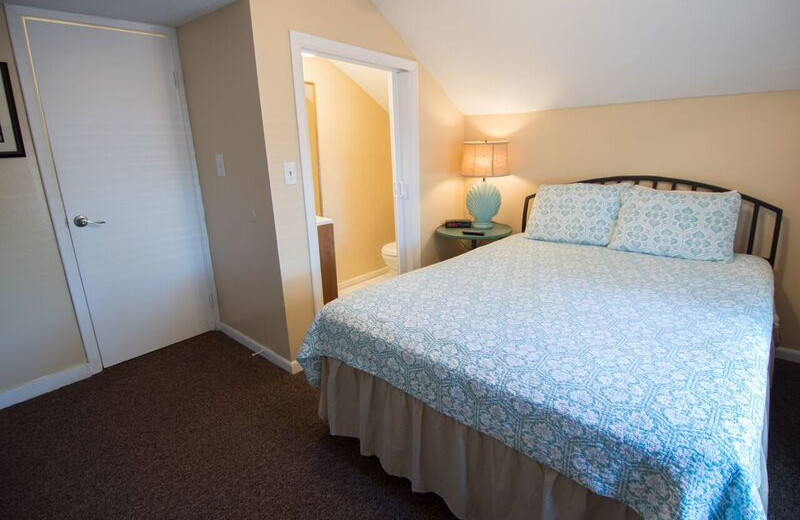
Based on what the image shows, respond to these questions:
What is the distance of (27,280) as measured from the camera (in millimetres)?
2295

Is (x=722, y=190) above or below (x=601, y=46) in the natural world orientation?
below

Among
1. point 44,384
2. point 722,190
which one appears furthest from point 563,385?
point 44,384

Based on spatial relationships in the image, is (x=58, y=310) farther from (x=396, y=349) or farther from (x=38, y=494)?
(x=396, y=349)

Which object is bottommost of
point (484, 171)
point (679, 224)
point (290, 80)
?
point (679, 224)

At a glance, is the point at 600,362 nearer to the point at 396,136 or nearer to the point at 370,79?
the point at 396,136

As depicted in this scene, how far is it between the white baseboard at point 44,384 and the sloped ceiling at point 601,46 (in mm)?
2909

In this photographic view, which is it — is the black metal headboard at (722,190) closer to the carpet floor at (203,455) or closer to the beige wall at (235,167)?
the carpet floor at (203,455)

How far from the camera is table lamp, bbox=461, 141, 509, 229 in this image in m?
3.23

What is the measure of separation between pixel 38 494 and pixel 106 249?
1361mm

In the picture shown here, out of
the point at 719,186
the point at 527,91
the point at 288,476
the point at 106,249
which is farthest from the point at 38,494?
the point at 719,186

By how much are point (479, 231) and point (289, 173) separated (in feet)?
5.02

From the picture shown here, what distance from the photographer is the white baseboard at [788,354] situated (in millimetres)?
2441

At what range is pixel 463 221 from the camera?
3451 millimetres

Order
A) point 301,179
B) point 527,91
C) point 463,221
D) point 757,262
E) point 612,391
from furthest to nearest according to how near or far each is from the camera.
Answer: point 463,221
point 527,91
point 301,179
point 757,262
point 612,391
